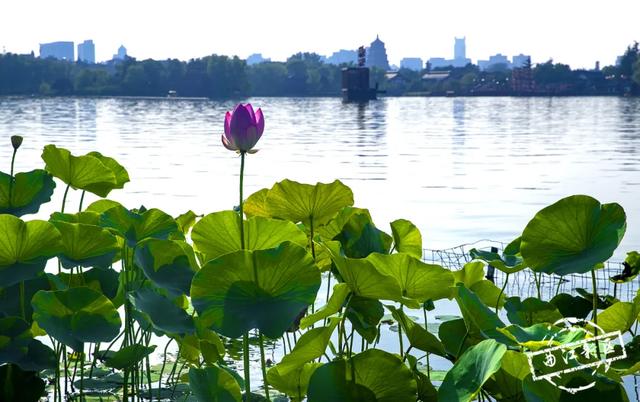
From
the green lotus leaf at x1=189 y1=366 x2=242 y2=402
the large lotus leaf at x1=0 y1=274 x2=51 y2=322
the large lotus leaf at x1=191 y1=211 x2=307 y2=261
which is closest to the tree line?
the large lotus leaf at x1=0 y1=274 x2=51 y2=322

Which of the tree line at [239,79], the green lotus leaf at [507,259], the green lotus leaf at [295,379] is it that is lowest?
the green lotus leaf at [295,379]

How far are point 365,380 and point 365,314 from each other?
17cm

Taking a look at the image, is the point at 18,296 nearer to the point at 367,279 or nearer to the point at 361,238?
the point at 361,238

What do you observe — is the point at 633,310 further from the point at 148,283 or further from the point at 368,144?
the point at 368,144

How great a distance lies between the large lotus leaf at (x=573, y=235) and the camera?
1.49 metres

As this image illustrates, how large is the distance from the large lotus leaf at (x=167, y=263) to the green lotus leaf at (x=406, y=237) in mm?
408

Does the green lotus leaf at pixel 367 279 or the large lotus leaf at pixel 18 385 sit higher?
the green lotus leaf at pixel 367 279

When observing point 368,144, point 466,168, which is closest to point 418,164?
point 466,168

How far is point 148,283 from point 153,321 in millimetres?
328

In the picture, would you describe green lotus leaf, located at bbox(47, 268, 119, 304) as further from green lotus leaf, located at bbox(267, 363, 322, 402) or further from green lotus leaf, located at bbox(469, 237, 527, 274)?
green lotus leaf, located at bbox(469, 237, 527, 274)

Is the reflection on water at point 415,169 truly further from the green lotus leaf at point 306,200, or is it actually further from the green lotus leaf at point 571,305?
the green lotus leaf at point 306,200

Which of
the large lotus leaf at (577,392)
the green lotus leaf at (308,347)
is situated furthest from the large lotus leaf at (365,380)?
the large lotus leaf at (577,392)

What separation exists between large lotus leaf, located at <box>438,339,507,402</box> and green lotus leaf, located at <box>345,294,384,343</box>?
0.27 m

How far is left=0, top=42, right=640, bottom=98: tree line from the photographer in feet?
308
